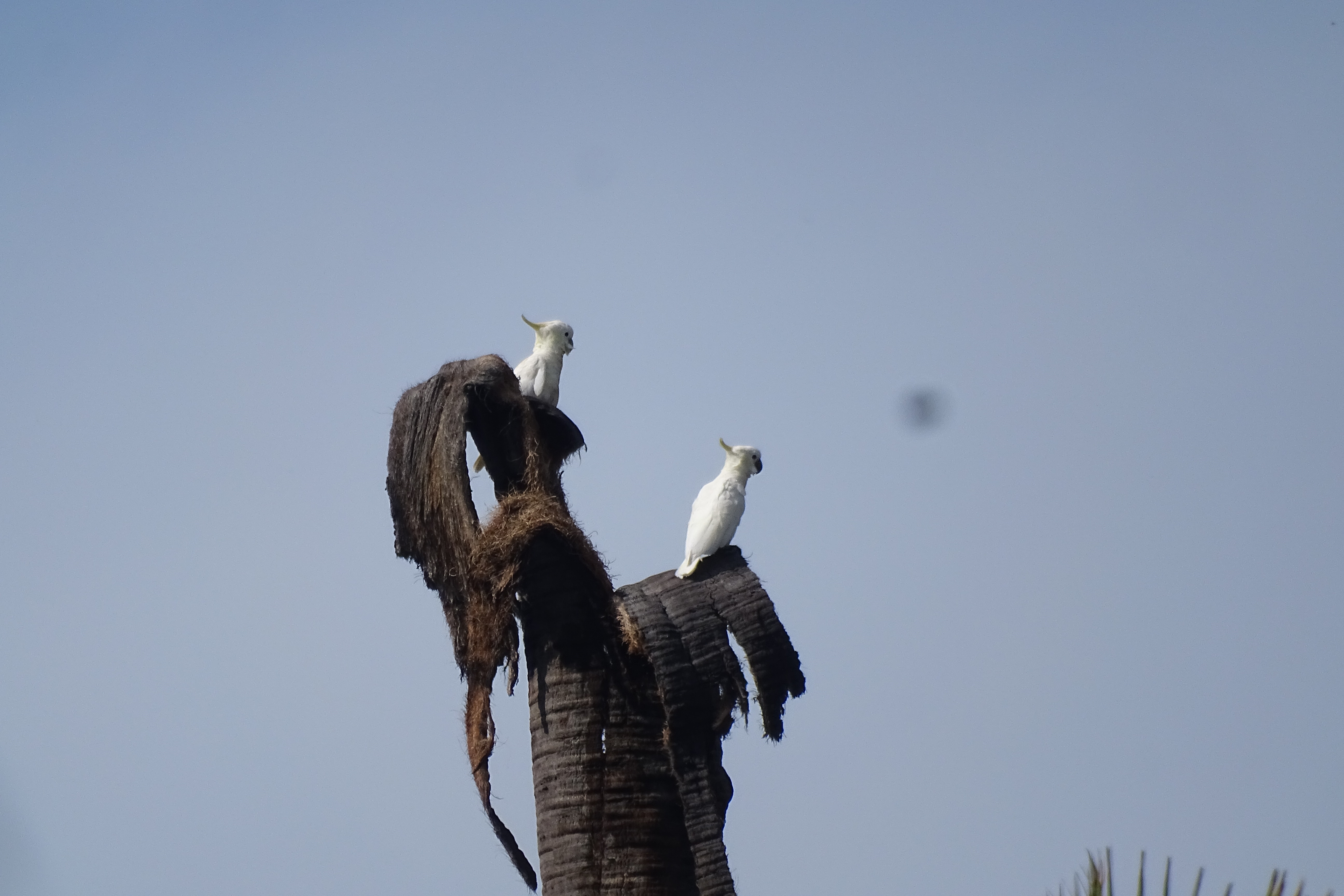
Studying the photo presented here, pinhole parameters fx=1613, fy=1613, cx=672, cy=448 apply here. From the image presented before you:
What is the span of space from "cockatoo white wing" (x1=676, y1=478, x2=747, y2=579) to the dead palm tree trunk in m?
0.38

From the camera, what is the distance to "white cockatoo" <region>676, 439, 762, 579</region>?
8.66 m

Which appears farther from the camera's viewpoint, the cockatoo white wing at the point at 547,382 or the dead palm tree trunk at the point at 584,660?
the cockatoo white wing at the point at 547,382

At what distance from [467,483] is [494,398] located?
0.53 metres

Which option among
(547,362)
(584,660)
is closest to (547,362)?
(547,362)

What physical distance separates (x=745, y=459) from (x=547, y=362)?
132 centimetres

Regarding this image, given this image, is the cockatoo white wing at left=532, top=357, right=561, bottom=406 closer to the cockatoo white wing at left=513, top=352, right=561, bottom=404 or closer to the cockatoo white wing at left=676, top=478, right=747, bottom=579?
the cockatoo white wing at left=513, top=352, right=561, bottom=404

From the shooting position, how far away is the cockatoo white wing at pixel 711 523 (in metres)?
8.62

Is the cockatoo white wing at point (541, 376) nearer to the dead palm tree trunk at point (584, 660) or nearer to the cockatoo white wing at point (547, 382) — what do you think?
the cockatoo white wing at point (547, 382)

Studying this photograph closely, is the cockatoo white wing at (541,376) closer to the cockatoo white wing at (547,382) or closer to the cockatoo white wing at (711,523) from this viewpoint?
the cockatoo white wing at (547,382)

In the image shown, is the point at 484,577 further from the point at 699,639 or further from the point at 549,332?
the point at 549,332

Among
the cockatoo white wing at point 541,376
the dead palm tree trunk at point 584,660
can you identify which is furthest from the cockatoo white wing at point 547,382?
the dead palm tree trunk at point 584,660

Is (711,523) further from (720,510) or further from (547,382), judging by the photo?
(547,382)

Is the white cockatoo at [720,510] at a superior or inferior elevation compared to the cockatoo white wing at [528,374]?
inferior

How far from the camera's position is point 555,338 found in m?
9.45
